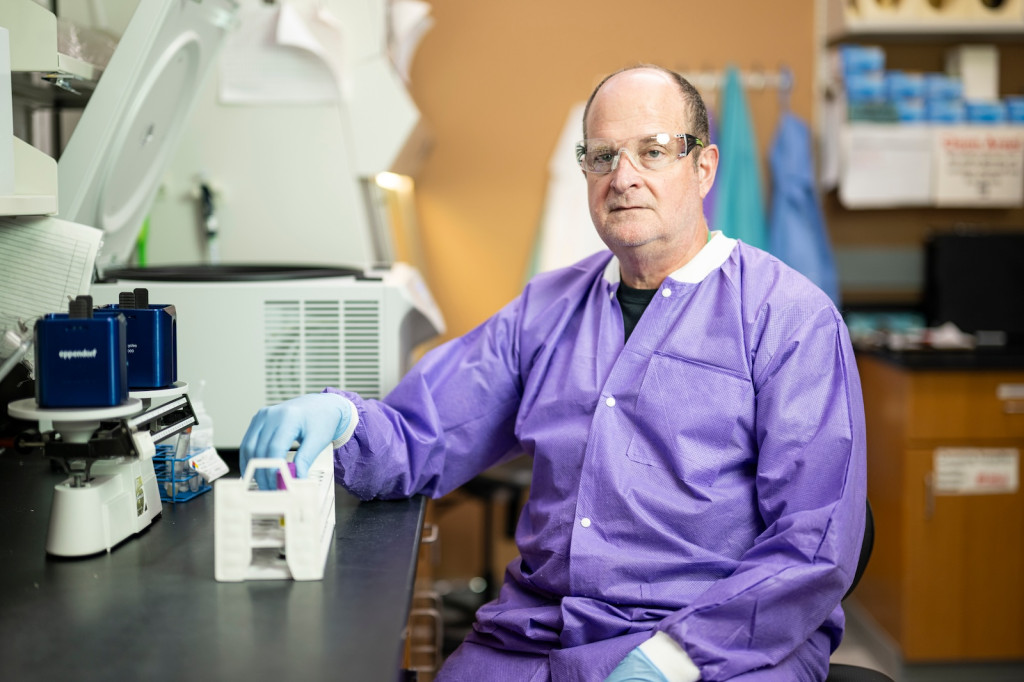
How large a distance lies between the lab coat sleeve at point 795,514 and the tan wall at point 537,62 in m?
2.07

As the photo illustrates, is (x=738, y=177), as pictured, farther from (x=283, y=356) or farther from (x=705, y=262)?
(x=283, y=356)

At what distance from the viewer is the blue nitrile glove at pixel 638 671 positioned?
120 centimetres

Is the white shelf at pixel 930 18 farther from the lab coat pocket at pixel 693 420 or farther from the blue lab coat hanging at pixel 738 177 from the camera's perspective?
the lab coat pocket at pixel 693 420

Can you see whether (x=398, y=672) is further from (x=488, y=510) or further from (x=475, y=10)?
(x=475, y=10)

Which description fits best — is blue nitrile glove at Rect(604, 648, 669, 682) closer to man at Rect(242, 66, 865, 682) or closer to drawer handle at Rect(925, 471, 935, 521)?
man at Rect(242, 66, 865, 682)

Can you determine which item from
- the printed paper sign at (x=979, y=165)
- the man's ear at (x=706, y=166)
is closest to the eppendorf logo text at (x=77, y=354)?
the man's ear at (x=706, y=166)

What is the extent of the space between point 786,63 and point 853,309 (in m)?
0.92

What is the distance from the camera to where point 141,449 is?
1.16 meters

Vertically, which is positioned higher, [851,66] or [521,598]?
[851,66]

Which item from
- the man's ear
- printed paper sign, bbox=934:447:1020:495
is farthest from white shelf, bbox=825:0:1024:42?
the man's ear

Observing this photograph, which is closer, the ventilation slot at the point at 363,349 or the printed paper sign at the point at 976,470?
the ventilation slot at the point at 363,349

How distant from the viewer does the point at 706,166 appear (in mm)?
1605

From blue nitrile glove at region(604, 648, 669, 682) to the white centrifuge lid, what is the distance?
3.63 ft

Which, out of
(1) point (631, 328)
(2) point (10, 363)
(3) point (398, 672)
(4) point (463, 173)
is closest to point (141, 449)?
(2) point (10, 363)
